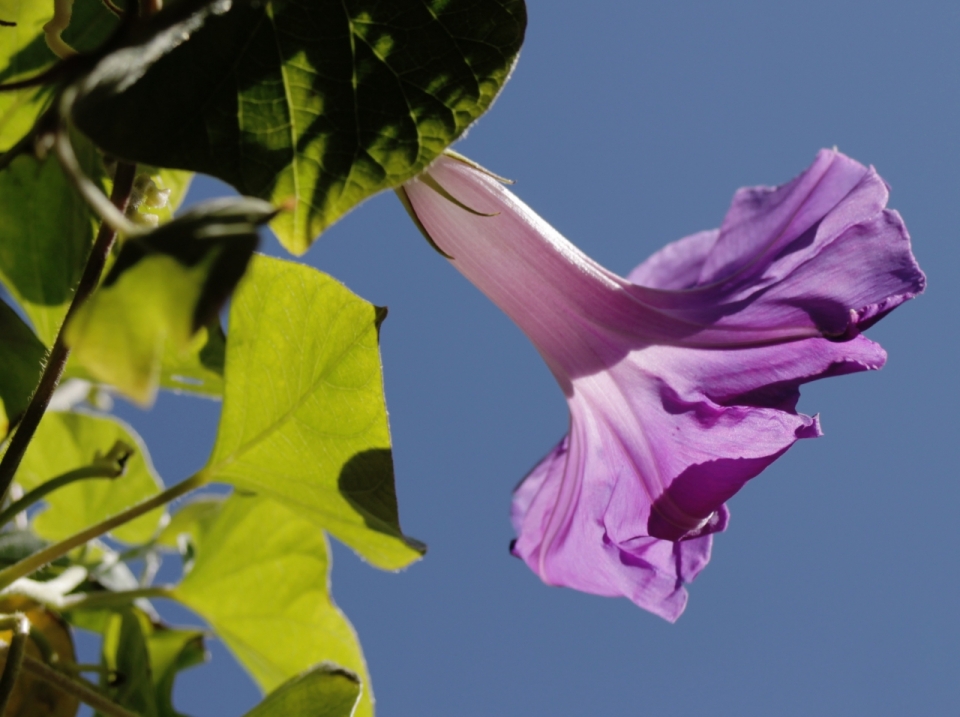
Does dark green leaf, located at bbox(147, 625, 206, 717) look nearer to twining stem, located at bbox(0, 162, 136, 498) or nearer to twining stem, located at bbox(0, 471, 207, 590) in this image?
twining stem, located at bbox(0, 471, 207, 590)

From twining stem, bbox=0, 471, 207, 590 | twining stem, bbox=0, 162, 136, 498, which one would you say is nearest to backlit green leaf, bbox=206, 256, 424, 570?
twining stem, bbox=0, 471, 207, 590

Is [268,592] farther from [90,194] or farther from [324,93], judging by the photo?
[90,194]

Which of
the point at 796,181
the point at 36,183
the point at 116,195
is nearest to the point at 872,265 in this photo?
the point at 796,181

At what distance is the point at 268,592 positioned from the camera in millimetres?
1001

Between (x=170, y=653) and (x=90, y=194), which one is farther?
(x=170, y=653)

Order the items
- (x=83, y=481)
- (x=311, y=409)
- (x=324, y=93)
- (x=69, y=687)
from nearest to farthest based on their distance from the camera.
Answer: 1. (x=324, y=93)
2. (x=69, y=687)
3. (x=311, y=409)
4. (x=83, y=481)

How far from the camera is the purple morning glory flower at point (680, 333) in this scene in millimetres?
673

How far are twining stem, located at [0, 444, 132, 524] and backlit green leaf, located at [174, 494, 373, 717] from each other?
0.25 m

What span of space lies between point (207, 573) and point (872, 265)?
2.51ft

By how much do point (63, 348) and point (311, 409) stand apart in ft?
0.77

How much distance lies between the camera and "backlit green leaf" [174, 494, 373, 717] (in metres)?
0.96

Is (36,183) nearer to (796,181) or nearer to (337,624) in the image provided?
(337,624)

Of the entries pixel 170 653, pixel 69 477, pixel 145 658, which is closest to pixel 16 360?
pixel 69 477

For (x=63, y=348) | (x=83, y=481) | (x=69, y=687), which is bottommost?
(x=83, y=481)
